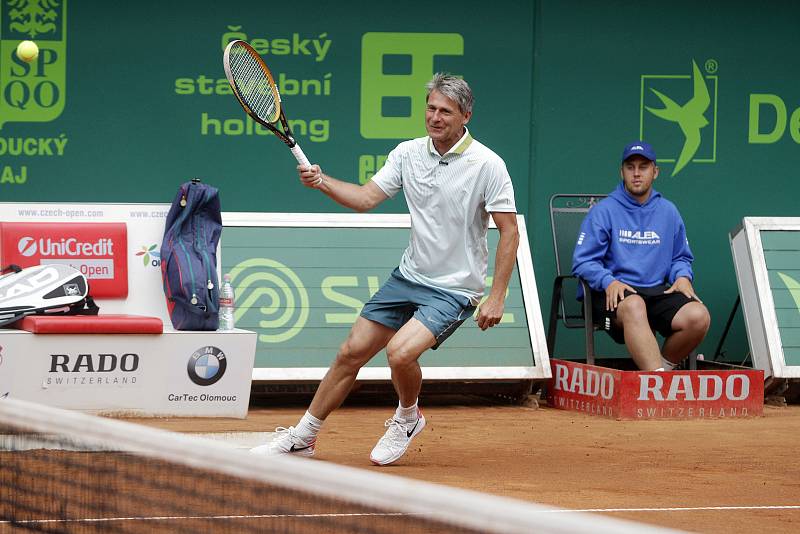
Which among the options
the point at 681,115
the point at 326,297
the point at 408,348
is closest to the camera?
the point at 408,348

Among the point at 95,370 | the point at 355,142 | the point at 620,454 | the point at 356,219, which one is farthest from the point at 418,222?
the point at 355,142

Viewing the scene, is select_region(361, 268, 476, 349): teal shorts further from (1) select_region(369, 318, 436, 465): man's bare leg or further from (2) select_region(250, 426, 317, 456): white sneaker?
(2) select_region(250, 426, 317, 456): white sneaker

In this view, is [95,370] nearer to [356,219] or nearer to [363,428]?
[363,428]

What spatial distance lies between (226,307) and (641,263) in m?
2.46

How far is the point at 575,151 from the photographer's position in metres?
8.65

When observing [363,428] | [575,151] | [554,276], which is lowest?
[363,428]

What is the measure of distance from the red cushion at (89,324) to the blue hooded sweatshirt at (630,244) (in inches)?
103

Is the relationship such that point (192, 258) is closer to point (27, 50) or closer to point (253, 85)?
point (253, 85)

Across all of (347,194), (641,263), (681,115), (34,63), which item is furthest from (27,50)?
(681,115)

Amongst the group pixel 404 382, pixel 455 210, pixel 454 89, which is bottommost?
pixel 404 382

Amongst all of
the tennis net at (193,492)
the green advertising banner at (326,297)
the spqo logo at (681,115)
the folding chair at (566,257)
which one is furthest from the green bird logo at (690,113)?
the tennis net at (193,492)

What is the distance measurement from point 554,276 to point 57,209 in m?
3.30

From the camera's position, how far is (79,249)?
699 centimetres

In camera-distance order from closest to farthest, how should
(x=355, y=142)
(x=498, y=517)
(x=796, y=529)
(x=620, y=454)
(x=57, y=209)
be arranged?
(x=498, y=517) → (x=796, y=529) → (x=620, y=454) → (x=57, y=209) → (x=355, y=142)
